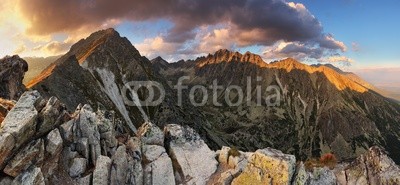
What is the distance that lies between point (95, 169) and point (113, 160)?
10.3 ft

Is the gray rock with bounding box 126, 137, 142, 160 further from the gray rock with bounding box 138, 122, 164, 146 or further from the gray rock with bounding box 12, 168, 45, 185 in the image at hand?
the gray rock with bounding box 12, 168, 45, 185

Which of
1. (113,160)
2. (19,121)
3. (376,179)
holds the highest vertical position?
(19,121)

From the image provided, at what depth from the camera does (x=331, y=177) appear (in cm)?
5825

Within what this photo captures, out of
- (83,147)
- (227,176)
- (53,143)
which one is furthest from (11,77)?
(227,176)

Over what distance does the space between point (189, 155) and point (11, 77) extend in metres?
71.2

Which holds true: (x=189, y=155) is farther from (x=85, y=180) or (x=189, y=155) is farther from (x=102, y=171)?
(x=85, y=180)

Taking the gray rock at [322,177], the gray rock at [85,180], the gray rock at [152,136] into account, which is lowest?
the gray rock at [322,177]

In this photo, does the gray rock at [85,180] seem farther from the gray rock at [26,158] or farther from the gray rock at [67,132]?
the gray rock at [67,132]

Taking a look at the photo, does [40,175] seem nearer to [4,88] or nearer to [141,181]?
[141,181]

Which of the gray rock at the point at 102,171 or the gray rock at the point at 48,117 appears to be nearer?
the gray rock at the point at 48,117

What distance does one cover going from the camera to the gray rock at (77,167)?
136 feet

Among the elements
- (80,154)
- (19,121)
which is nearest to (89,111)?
(80,154)

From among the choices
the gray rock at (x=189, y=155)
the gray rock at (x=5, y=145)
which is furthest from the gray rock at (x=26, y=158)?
the gray rock at (x=189, y=155)

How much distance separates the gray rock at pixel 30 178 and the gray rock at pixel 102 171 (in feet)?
18.9
